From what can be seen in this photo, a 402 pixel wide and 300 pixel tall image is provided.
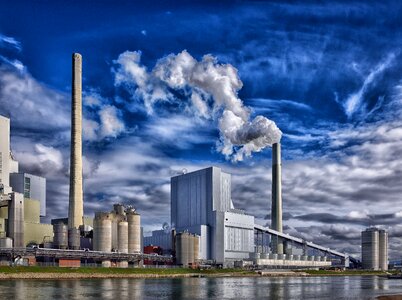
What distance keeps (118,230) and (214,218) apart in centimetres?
4289

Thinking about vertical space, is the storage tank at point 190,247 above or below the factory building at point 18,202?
below

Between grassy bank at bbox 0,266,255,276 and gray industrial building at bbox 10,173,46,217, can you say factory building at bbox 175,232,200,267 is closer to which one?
grassy bank at bbox 0,266,255,276

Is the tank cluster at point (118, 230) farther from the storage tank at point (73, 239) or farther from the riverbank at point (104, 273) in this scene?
the riverbank at point (104, 273)

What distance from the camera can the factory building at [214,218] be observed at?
591ft

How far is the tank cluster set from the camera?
465ft

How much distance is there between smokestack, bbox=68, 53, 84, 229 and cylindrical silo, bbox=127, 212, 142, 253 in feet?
52.1

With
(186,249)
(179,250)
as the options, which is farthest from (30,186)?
(186,249)

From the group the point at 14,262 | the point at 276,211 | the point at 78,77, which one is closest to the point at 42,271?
the point at 14,262

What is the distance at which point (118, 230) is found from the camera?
148m

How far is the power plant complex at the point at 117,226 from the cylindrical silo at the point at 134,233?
272mm

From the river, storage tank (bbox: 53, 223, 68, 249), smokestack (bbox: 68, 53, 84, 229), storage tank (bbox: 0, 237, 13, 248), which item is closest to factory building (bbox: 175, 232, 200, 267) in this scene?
smokestack (bbox: 68, 53, 84, 229)

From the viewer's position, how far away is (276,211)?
197875 millimetres

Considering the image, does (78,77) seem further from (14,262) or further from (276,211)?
(276,211)

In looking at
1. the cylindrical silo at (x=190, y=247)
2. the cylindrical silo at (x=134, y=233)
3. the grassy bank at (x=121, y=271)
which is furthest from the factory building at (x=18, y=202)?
the cylindrical silo at (x=190, y=247)
